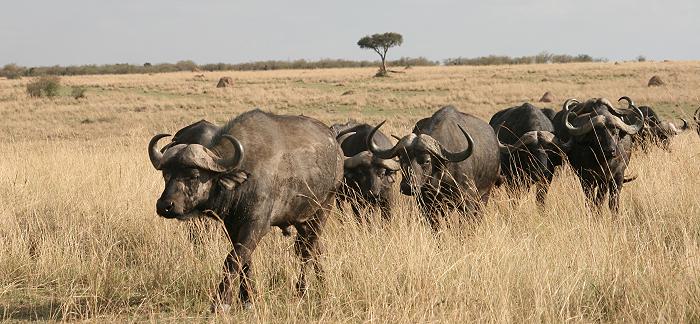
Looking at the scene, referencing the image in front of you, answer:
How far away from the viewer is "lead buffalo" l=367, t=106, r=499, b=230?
729 centimetres

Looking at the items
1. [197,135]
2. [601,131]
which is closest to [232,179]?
[197,135]

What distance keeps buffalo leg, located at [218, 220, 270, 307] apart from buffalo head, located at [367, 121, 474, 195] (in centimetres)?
220

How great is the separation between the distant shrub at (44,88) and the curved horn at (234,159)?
123 ft

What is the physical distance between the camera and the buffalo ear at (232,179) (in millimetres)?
5090

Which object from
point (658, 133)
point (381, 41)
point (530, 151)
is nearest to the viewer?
point (530, 151)

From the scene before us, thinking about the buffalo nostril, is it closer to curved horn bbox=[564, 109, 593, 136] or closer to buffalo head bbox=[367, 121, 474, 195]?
buffalo head bbox=[367, 121, 474, 195]

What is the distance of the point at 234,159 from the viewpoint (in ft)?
16.6

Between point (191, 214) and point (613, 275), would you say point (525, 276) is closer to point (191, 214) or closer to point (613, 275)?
point (613, 275)

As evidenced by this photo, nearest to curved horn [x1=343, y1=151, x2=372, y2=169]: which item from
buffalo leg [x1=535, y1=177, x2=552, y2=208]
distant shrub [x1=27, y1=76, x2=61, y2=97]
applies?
buffalo leg [x1=535, y1=177, x2=552, y2=208]

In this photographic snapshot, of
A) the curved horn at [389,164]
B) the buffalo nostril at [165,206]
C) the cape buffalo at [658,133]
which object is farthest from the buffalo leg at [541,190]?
the buffalo nostril at [165,206]

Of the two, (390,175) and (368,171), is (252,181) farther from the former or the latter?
(390,175)

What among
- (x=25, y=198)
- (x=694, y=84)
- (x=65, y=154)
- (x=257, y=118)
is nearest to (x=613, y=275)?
(x=257, y=118)

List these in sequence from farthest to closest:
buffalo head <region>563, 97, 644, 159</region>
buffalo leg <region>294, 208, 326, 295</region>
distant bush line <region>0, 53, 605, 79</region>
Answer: distant bush line <region>0, 53, 605, 79</region>
buffalo head <region>563, 97, 644, 159</region>
buffalo leg <region>294, 208, 326, 295</region>

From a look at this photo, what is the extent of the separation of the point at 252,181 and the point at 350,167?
2.75m
